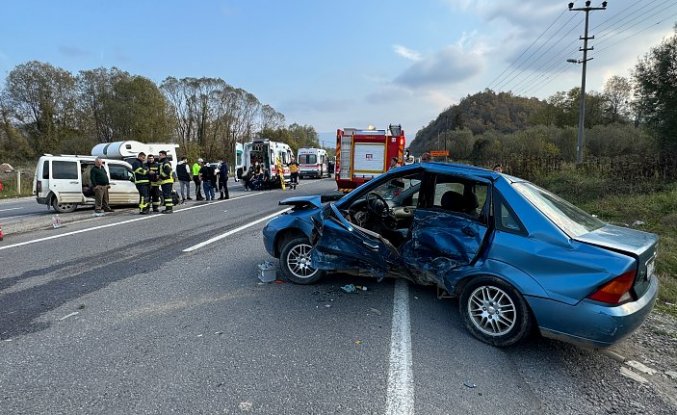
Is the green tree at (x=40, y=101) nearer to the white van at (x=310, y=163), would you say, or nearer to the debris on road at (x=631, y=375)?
the white van at (x=310, y=163)

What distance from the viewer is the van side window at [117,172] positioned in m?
12.5

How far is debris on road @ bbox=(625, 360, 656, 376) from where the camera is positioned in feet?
10.2

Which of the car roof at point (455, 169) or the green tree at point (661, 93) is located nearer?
the car roof at point (455, 169)

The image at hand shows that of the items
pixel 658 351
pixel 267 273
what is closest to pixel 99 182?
pixel 267 273

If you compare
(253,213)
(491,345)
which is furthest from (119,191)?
(491,345)

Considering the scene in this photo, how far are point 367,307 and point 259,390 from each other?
1.78m

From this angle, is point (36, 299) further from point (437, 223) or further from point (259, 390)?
point (437, 223)

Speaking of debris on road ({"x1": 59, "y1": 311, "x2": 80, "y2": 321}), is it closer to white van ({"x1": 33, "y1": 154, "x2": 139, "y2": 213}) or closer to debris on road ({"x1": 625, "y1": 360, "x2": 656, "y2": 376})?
debris on road ({"x1": 625, "y1": 360, "x2": 656, "y2": 376})

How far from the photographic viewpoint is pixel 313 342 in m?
Answer: 3.46

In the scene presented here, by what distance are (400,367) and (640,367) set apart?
196cm

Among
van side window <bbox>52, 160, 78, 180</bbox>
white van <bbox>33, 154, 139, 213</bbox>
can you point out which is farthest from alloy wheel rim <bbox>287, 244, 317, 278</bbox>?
van side window <bbox>52, 160, 78, 180</bbox>

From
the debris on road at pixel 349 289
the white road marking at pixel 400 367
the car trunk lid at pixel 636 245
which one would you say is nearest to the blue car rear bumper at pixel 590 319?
the car trunk lid at pixel 636 245

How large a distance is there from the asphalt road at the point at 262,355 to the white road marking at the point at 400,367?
1 centimetres

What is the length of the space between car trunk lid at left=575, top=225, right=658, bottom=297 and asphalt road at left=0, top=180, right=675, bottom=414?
2.53 feet
